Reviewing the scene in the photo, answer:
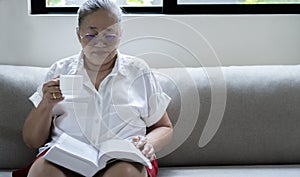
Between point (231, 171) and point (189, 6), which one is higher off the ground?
point (189, 6)

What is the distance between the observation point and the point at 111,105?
198 centimetres

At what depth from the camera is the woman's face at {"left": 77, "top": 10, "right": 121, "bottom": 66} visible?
1.92 meters

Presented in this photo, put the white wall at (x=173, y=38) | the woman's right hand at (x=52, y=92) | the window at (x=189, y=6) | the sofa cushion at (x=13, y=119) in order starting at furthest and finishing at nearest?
the window at (x=189, y=6) < the white wall at (x=173, y=38) < the sofa cushion at (x=13, y=119) < the woman's right hand at (x=52, y=92)

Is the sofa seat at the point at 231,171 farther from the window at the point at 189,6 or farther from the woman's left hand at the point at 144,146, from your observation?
the window at the point at 189,6

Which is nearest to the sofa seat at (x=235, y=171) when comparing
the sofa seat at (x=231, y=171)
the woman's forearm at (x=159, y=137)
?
the sofa seat at (x=231, y=171)

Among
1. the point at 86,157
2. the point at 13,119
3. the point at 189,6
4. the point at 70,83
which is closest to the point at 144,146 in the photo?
the point at 86,157

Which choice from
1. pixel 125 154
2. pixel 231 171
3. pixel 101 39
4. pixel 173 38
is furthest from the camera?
pixel 173 38

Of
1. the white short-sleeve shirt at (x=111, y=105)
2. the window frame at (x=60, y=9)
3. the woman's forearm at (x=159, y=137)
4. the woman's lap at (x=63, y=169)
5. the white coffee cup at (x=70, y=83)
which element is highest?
the window frame at (x=60, y=9)

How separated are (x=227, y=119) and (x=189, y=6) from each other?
653mm

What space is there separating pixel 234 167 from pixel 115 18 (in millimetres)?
790

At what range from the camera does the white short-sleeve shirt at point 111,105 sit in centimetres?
196

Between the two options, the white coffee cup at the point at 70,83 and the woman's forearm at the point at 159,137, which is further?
the woman's forearm at the point at 159,137

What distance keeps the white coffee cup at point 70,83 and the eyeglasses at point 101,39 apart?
16 cm

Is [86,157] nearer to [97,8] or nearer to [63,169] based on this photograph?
[63,169]
